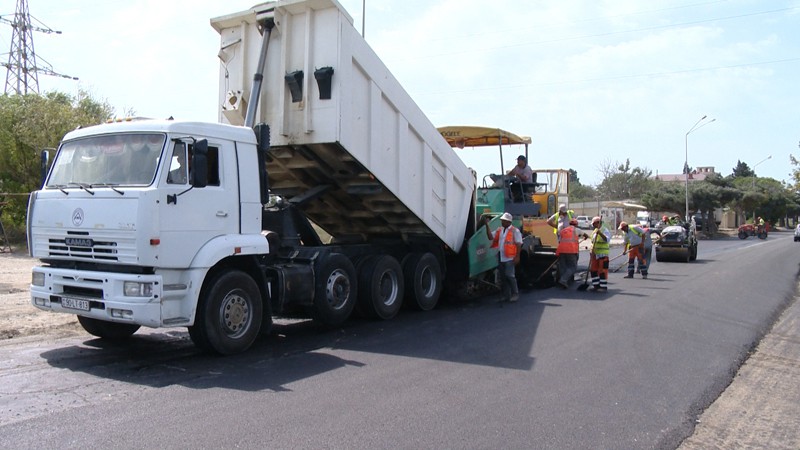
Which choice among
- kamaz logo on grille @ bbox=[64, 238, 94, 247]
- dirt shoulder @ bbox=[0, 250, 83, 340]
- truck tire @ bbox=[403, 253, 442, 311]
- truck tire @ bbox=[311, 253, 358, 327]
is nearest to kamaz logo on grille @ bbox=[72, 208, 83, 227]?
kamaz logo on grille @ bbox=[64, 238, 94, 247]

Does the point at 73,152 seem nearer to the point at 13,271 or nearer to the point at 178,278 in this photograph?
the point at 178,278

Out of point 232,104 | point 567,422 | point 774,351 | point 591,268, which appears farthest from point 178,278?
point 591,268

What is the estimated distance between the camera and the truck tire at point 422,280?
10.0m

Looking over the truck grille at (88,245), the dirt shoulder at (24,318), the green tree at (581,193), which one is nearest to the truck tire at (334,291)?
the truck grille at (88,245)

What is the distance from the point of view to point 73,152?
6785 millimetres

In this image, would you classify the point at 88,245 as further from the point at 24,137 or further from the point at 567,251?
the point at 24,137

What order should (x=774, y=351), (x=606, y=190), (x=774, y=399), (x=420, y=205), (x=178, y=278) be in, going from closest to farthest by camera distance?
(x=774, y=399), (x=178, y=278), (x=774, y=351), (x=420, y=205), (x=606, y=190)

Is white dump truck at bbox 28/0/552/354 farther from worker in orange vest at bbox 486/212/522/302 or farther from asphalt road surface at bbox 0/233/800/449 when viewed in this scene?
asphalt road surface at bbox 0/233/800/449

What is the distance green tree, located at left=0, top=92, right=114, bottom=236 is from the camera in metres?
20.6

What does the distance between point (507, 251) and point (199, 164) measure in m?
6.43

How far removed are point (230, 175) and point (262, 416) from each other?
301 cm

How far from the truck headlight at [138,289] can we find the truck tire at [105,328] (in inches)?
57.7

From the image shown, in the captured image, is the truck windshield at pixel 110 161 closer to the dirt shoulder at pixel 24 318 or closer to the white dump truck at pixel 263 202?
the white dump truck at pixel 263 202

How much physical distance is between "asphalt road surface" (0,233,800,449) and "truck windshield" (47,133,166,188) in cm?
184
